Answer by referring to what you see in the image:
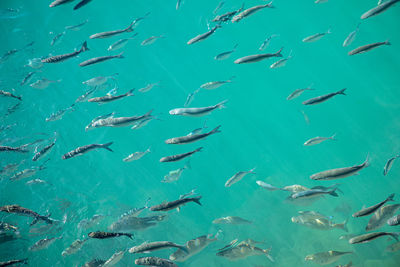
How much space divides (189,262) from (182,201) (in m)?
8.18

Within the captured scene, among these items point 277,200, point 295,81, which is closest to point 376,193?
point 277,200

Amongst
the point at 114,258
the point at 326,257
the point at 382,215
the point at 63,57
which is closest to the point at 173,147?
the point at 63,57

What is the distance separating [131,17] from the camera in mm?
32594

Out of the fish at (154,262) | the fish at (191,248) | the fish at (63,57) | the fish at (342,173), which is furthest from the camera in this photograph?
the fish at (63,57)

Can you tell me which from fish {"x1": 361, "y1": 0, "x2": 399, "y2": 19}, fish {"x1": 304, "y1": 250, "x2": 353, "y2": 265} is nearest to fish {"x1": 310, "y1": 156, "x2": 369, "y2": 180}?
fish {"x1": 304, "y1": 250, "x2": 353, "y2": 265}

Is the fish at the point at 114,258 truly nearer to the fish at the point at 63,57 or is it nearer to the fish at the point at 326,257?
the fish at the point at 326,257

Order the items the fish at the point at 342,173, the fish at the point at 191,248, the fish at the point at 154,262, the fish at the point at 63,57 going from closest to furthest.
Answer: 1. the fish at the point at 154,262
2. the fish at the point at 342,173
3. the fish at the point at 191,248
4. the fish at the point at 63,57

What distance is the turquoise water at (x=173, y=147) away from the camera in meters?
11.0

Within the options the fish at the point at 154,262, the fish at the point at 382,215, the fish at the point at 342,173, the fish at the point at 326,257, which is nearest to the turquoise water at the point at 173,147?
the fish at the point at 326,257

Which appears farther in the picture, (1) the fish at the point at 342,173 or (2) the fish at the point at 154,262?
(1) the fish at the point at 342,173

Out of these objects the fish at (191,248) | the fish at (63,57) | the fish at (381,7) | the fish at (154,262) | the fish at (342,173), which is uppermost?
the fish at (381,7)

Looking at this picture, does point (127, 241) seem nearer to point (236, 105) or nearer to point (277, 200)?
point (277, 200)

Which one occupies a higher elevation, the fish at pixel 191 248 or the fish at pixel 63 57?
the fish at pixel 63 57

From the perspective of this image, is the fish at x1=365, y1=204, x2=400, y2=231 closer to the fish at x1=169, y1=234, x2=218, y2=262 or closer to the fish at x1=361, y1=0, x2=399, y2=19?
the fish at x1=169, y1=234, x2=218, y2=262
